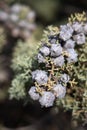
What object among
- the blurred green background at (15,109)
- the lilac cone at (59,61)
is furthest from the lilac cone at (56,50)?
the blurred green background at (15,109)

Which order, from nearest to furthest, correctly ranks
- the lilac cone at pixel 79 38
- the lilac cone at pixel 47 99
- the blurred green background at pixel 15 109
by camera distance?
the lilac cone at pixel 47 99 → the lilac cone at pixel 79 38 → the blurred green background at pixel 15 109

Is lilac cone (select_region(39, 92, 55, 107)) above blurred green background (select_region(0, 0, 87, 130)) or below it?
below

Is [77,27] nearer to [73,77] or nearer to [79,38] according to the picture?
[79,38]

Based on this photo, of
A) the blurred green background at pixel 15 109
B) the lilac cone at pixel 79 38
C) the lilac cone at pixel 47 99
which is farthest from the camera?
the blurred green background at pixel 15 109

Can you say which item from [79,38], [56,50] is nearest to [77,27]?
[79,38]

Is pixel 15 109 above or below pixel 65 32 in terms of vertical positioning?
above

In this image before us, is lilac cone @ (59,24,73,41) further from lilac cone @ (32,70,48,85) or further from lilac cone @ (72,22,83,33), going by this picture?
lilac cone @ (32,70,48,85)

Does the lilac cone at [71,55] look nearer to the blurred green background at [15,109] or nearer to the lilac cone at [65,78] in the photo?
the lilac cone at [65,78]

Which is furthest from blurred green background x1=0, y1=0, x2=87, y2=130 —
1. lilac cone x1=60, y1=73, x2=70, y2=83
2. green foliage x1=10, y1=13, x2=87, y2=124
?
lilac cone x1=60, y1=73, x2=70, y2=83

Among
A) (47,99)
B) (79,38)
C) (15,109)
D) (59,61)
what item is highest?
(15,109)

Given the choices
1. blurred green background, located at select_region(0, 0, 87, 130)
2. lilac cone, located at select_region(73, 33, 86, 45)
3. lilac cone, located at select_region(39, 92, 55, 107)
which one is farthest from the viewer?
blurred green background, located at select_region(0, 0, 87, 130)

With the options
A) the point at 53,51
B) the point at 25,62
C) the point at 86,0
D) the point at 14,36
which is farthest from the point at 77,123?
the point at 86,0
